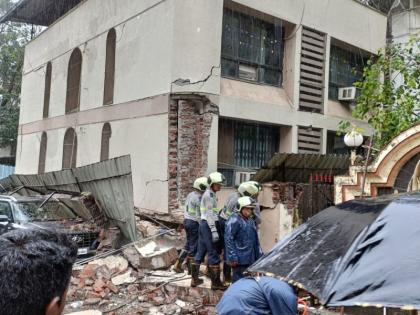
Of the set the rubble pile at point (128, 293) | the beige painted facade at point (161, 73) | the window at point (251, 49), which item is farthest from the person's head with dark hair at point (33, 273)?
the window at point (251, 49)

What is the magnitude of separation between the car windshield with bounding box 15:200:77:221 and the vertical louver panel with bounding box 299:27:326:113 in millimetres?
7034

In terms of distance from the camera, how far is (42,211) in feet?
34.0

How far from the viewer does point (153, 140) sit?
436 inches

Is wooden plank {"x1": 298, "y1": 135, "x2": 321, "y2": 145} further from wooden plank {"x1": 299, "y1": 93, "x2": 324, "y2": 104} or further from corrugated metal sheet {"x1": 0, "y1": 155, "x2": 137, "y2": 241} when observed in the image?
corrugated metal sheet {"x1": 0, "y1": 155, "x2": 137, "y2": 241}

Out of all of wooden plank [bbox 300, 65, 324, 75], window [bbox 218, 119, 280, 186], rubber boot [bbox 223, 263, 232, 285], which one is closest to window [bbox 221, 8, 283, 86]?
wooden plank [bbox 300, 65, 324, 75]

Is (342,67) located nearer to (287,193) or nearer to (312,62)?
(312,62)

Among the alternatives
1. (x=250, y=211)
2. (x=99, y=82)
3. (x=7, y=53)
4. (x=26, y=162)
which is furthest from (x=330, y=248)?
(x=7, y=53)

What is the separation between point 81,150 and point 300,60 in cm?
742

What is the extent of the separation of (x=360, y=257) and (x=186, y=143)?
26.4ft

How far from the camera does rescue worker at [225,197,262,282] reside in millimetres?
6848

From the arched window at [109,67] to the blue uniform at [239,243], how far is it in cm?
770

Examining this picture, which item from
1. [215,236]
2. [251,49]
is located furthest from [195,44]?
[215,236]

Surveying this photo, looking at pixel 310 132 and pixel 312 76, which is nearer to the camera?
pixel 310 132

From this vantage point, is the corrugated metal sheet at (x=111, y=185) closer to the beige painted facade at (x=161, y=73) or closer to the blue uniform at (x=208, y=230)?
the beige painted facade at (x=161, y=73)
